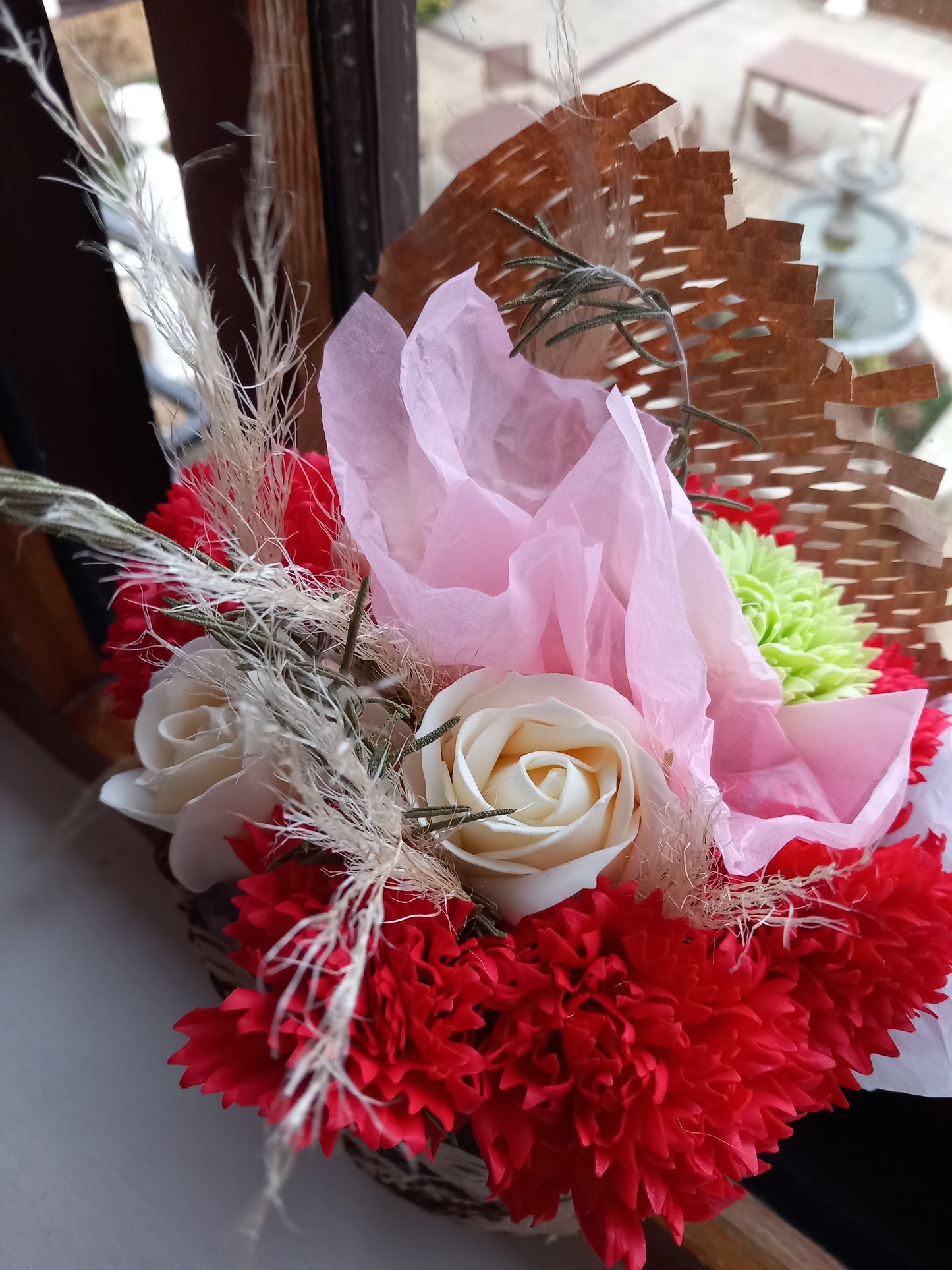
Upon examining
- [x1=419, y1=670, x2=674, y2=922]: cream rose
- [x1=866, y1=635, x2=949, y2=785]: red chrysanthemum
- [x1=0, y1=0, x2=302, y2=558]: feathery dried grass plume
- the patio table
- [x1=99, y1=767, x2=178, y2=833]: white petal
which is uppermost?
the patio table

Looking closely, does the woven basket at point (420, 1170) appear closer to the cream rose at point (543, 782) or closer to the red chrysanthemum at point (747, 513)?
the cream rose at point (543, 782)

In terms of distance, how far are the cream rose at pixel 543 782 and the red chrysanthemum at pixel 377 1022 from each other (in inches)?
0.9

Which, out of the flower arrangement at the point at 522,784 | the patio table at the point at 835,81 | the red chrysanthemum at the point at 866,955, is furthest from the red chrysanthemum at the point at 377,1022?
the patio table at the point at 835,81

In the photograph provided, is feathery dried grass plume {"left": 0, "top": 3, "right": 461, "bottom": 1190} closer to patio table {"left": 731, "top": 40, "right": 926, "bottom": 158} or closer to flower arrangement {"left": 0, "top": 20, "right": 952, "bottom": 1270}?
flower arrangement {"left": 0, "top": 20, "right": 952, "bottom": 1270}

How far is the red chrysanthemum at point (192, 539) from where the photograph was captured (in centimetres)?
38

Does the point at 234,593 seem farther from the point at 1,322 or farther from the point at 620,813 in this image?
the point at 1,322

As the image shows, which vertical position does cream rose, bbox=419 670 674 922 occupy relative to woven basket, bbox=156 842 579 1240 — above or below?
above

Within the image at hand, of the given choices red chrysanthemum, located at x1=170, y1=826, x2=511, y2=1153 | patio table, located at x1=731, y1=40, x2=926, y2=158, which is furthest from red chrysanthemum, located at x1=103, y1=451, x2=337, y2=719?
patio table, located at x1=731, y1=40, x2=926, y2=158

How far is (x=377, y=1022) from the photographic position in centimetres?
27

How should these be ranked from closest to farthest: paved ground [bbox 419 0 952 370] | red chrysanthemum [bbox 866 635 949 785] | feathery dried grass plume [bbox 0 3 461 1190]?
feathery dried grass plume [bbox 0 3 461 1190]
red chrysanthemum [bbox 866 635 949 785]
paved ground [bbox 419 0 952 370]

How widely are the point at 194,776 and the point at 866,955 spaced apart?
0.24 metres

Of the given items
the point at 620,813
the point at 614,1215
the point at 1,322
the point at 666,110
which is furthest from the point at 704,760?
the point at 1,322

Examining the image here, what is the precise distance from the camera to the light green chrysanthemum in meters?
0.37

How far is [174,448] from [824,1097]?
33 centimetres
